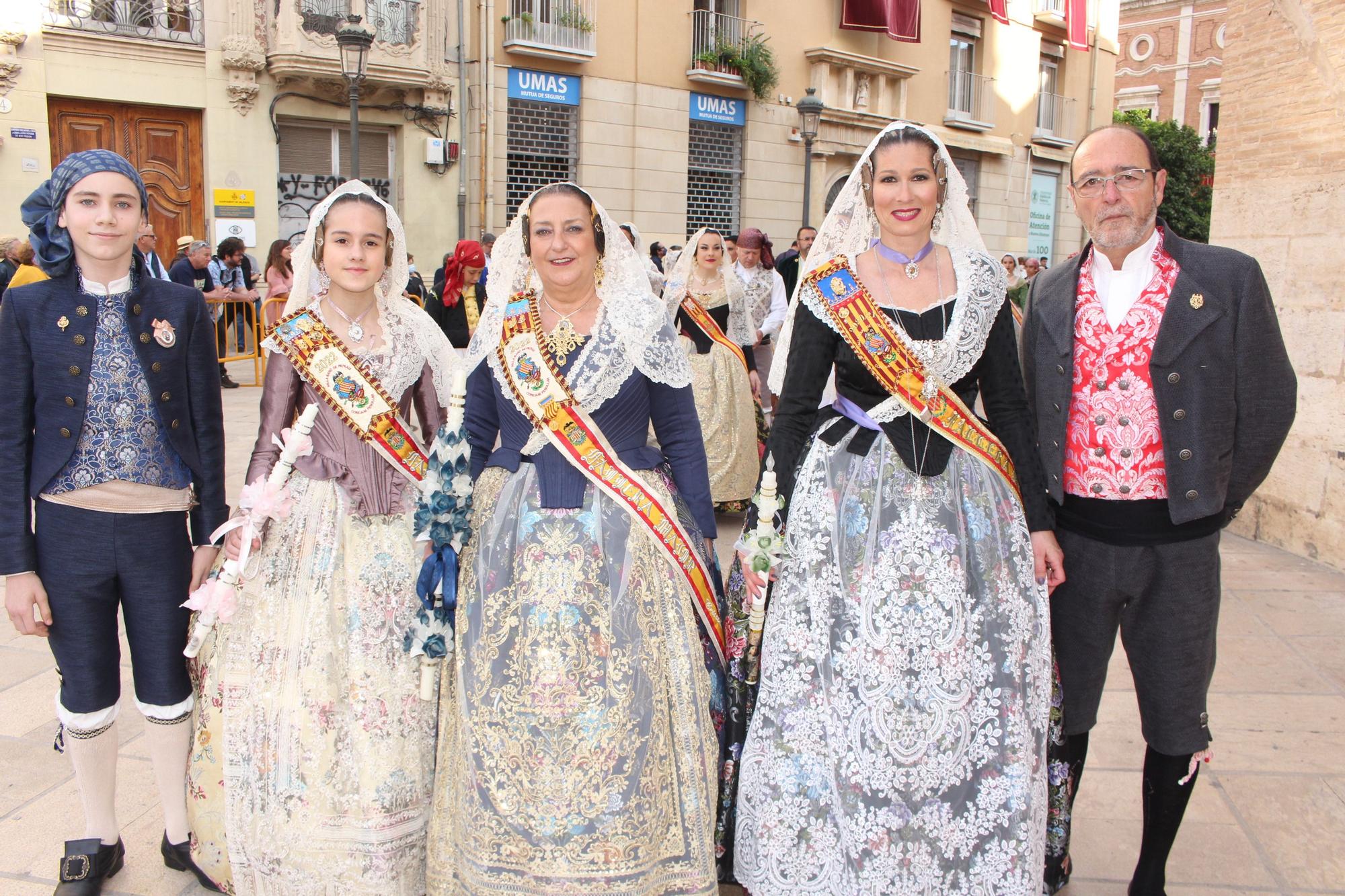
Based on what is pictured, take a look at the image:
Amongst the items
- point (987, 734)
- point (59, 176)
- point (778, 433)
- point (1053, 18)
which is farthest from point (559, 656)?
point (1053, 18)

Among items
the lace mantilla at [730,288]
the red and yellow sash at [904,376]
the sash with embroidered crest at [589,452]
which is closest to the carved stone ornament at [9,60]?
the lace mantilla at [730,288]

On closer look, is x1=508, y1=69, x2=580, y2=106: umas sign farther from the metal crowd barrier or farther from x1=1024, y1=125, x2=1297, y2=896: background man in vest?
x1=1024, y1=125, x2=1297, y2=896: background man in vest

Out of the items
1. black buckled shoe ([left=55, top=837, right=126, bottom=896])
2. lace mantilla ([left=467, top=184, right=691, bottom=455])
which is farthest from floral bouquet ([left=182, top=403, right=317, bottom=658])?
black buckled shoe ([left=55, top=837, right=126, bottom=896])

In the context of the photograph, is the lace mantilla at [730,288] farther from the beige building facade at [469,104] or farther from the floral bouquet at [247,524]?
the beige building facade at [469,104]

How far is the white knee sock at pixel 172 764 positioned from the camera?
2.69 metres

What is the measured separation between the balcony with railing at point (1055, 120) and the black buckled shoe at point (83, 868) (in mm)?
24194

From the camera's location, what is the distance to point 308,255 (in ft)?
9.26

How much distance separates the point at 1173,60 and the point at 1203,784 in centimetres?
3604

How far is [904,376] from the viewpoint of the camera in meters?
2.48

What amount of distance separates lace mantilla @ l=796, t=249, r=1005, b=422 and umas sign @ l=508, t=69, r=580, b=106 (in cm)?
1398

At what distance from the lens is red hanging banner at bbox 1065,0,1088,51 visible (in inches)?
921

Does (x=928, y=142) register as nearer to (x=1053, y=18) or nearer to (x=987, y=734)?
(x=987, y=734)

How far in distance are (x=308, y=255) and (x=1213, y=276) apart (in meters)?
2.28

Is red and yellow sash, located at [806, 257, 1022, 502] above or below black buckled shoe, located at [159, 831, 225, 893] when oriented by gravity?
above
